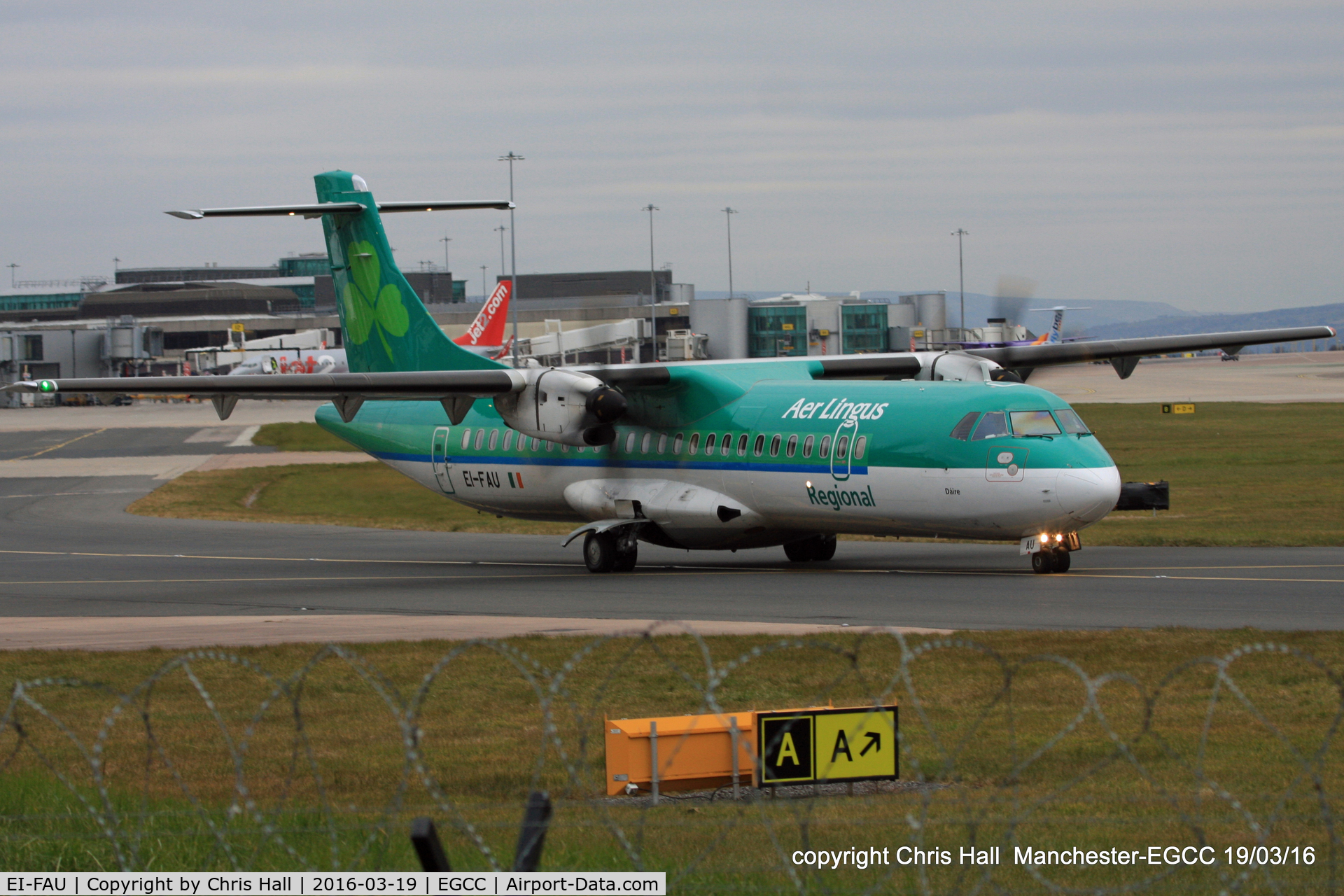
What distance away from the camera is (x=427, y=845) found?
17.5 ft

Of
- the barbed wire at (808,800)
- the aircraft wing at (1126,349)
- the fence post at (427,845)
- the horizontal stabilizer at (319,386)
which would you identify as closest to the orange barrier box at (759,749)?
the barbed wire at (808,800)

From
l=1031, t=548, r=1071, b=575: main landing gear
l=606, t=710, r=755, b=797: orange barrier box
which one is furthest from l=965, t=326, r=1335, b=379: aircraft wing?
l=606, t=710, r=755, b=797: orange barrier box

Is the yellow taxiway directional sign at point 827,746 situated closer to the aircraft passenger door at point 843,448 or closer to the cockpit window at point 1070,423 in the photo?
the cockpit window at point 1070,423

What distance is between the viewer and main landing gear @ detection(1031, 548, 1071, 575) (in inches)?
851

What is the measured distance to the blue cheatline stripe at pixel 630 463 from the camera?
74.8 feet

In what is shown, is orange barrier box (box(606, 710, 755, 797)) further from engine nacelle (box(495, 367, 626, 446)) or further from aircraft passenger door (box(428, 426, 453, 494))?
aircraft passenger door (box(428, 426, 453, 494))

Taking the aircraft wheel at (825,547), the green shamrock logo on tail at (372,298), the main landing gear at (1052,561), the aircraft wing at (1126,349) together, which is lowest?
the aircraft wheel at (825,547)

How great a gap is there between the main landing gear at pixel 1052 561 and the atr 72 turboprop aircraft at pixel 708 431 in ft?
0.09

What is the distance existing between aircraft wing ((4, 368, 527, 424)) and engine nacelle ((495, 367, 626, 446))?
0.37 metres

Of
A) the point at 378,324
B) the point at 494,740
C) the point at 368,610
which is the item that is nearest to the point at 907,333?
the point at 378,324

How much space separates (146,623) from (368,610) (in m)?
2.97

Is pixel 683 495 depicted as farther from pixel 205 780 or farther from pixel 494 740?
pixel 205 780

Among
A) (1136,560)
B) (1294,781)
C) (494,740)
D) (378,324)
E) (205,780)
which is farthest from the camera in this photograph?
(378,324)

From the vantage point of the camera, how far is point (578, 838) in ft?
29.6
